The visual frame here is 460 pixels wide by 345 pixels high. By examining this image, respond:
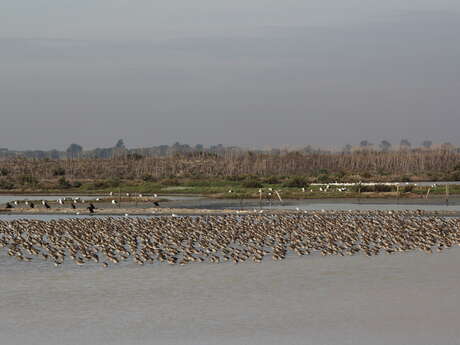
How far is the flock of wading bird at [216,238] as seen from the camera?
33281mm

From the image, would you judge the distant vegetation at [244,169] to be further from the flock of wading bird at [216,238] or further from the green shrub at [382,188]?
the flock of wading bird at [216,238]

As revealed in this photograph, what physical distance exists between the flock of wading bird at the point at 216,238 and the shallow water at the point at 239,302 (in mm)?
1860

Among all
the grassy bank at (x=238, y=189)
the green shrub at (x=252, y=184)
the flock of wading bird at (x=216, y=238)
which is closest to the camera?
the flock of wading bird at (x=216, y=238)

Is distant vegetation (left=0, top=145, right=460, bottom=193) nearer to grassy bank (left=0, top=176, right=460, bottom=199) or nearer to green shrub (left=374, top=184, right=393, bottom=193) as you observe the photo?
grassy bank (left=0, top=176, right=460, bottom=199)

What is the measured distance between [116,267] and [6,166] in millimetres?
94879

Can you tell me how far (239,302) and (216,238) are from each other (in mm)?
14551

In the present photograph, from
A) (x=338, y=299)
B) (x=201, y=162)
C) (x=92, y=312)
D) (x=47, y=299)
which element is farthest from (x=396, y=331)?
(x=201, y=162)

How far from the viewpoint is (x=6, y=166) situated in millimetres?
121625

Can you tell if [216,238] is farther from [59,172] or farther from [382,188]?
[59,172]

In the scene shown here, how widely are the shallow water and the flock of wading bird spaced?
73.2 inches

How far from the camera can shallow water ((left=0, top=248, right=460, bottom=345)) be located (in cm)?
1923

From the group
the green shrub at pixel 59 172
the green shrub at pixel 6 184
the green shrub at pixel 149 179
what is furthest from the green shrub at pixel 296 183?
the green shrub at pixel 59 172

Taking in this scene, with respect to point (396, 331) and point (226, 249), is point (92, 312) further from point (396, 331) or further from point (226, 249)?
point (226, 249)

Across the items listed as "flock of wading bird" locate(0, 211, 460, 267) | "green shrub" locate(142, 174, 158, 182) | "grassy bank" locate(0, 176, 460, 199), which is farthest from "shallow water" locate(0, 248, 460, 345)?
"green shrub" locate(142, 174, 158, 182)
